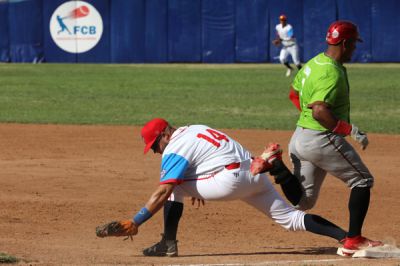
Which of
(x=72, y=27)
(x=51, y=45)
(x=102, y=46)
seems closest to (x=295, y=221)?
(x=102, y=46)

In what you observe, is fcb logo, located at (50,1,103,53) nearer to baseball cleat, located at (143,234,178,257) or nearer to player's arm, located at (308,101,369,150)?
baseball cleat, located at (143,234,178,257)

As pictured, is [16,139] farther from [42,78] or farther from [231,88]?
[42,78]

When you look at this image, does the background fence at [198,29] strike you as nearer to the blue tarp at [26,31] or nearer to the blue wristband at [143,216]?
the blue tarp at [26,31]

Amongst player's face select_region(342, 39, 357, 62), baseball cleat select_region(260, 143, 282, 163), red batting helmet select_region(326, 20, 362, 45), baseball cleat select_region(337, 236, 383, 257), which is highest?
red batting helmet select_region(326, 20, 362, 45)

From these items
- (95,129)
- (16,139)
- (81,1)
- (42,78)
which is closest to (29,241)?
(16,139)

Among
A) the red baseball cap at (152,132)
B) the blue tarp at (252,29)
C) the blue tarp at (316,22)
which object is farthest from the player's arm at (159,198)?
the blue tarp at (252,29)

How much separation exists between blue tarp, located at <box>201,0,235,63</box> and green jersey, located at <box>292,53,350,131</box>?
24571 millimetres

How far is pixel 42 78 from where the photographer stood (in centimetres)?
2653

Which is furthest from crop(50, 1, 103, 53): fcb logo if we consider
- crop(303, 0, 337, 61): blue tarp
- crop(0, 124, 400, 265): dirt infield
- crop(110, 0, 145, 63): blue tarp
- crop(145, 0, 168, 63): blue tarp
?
crop(0, 124, 400, 265): dirt infield

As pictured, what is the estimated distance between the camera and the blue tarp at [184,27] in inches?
1254

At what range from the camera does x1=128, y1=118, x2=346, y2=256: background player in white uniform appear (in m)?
6.80

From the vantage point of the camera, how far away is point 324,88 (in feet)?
22.6

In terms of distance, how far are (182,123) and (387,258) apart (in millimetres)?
10010

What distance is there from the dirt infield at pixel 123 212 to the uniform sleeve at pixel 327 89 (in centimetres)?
116
